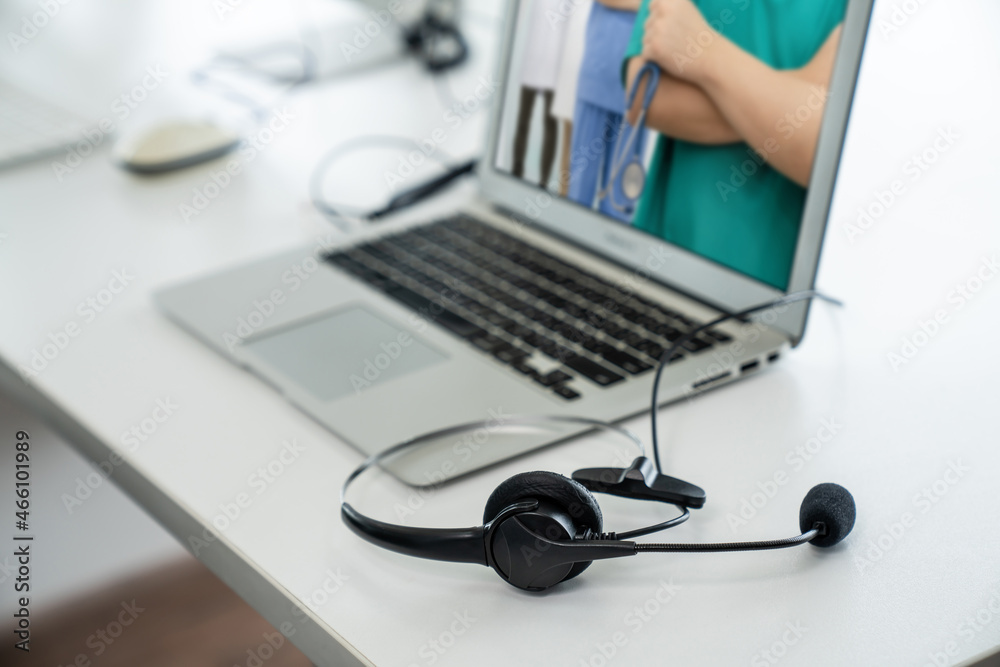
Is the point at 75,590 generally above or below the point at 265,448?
below

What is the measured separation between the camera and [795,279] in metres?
0.73

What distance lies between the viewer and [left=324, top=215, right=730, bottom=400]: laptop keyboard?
726 millimetres

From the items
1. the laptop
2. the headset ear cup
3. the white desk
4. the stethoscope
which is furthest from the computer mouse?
the headset ear cup

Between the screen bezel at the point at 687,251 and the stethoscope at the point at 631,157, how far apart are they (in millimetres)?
24

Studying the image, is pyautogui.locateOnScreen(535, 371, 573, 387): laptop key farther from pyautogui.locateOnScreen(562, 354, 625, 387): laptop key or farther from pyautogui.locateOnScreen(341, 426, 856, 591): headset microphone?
pyautogui.locateOnScreen(341, 426, 856, 591): headset microphone

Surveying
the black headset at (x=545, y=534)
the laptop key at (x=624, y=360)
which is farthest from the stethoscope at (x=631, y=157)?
the black headset at (x=545, y=534)

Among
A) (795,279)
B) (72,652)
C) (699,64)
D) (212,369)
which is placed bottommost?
(72,652)

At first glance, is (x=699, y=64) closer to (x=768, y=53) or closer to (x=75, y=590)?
(x=768, y=53)

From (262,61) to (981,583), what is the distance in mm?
1284

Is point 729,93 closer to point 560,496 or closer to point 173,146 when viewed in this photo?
point 560,496

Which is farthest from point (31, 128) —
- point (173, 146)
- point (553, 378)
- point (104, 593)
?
point (553, 378)

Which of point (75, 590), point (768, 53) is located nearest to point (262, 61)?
point (75, 590)

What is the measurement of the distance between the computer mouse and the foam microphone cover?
852mm

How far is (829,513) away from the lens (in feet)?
1.77
